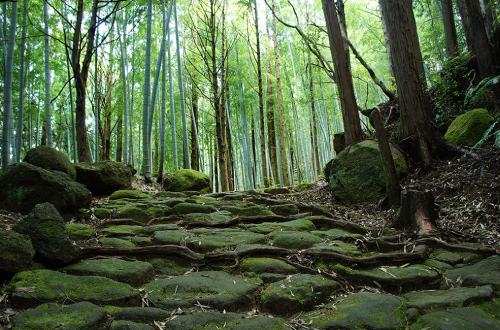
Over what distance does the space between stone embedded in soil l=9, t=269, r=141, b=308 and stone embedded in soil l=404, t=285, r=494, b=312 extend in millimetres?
1563

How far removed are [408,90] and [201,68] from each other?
6.44 meters

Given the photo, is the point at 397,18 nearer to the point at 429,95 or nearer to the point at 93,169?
the point at 429,95

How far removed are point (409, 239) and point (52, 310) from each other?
274cm

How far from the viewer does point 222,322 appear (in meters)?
1.48

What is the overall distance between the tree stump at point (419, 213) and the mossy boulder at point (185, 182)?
4554 millimetres

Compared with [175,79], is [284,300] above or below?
below

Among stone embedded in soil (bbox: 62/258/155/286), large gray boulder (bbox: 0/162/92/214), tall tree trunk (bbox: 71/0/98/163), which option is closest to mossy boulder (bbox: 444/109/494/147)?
stone embedded in soil (bbox: 62/258/155/286)

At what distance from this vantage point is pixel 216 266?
226 cm

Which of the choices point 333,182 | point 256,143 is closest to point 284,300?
point 333,182

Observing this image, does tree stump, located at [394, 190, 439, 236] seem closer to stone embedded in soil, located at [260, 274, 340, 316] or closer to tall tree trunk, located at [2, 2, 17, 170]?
stone embedded in soil, located at [260, 274, 340, 316]

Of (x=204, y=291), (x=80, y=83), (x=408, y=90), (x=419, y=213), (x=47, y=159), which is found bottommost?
(x=204, y=291)

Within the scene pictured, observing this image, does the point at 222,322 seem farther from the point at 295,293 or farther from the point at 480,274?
the point at 480,274

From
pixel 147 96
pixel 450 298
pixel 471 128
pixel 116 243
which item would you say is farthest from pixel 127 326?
pixel 147 96

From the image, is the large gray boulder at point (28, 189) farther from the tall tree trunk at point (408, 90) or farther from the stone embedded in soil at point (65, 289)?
the tall tree trunk at point (408, 90)
